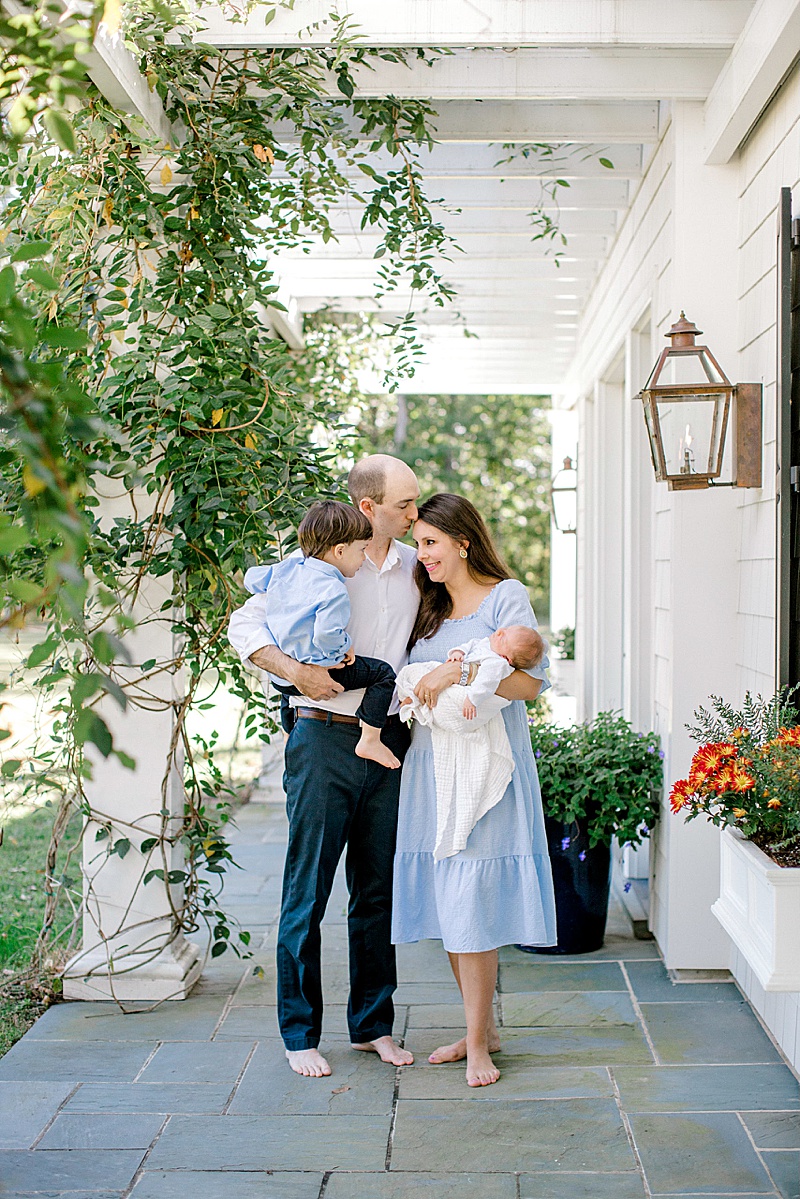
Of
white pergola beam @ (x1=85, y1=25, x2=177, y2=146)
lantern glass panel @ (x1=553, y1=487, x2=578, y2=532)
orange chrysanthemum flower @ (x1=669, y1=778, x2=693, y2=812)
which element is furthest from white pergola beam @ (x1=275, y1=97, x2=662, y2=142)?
lantern glass panel @ (x1=553, y1=487, x2=578, y2=532)

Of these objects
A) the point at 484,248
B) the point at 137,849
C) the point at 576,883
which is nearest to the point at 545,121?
the point at 484,248

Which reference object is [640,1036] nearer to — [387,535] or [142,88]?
[387,535]

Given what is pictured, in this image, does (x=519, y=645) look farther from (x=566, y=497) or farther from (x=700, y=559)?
(x=566, y=497)

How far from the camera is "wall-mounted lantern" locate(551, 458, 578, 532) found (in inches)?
292

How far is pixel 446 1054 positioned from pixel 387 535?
1.38 m

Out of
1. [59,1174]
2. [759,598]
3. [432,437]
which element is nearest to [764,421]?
[759,598]

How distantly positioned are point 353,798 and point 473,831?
12.5 inches

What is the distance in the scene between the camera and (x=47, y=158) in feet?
9.93

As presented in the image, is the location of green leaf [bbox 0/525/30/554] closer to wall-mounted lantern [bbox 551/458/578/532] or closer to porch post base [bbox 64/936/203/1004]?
porch post base [bbox 64/936/203/1004]

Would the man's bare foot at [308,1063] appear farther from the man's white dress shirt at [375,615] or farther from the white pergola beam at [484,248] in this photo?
the white pergola beam at [484,248]

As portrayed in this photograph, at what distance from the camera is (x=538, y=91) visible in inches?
136

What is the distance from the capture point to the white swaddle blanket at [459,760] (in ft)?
9.17

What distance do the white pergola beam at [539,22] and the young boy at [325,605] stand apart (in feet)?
4.52

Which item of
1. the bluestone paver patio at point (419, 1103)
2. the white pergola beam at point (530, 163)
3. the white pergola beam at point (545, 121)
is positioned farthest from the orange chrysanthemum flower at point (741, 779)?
the white pergola beam at point (530, 163)
